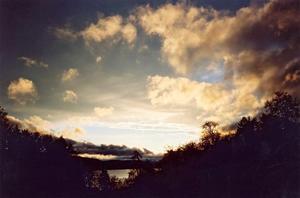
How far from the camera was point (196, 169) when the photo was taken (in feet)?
162

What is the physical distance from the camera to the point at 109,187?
52.0 m

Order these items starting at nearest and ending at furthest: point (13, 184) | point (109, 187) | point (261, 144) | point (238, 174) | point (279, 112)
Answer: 1. point (13, 184)
2. point (238, 174)
3. point (261, 144)
4. point (109, 187)
5. point (279, 112)

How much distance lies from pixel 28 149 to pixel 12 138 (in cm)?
232

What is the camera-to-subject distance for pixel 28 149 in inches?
1903

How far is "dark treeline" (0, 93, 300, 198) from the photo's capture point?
42.9 metres

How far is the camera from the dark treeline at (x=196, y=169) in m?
42.9

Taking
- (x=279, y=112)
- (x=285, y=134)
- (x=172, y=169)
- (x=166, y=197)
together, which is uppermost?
Answer: (x=279, y=112)

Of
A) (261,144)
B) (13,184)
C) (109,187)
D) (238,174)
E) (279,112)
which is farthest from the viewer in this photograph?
(279,112)

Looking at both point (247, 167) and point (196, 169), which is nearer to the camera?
point (247, 167)

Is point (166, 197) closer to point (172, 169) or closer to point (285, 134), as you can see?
point (172, 169)

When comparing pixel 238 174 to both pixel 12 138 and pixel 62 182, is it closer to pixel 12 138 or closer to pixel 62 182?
pixel 62 182

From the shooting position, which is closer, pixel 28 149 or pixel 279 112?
pixel 28 149

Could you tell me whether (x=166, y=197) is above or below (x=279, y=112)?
below

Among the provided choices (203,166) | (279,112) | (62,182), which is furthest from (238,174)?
(62,182)
